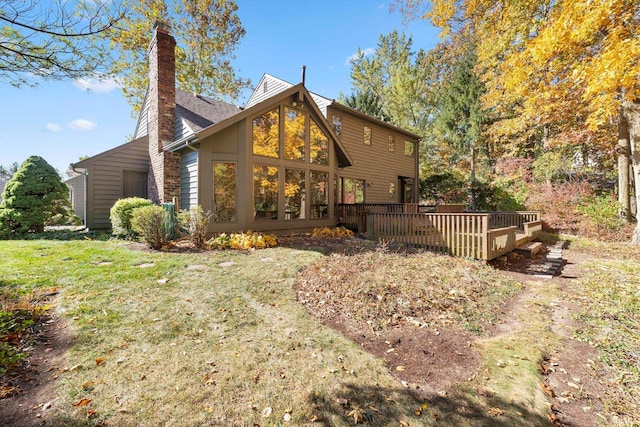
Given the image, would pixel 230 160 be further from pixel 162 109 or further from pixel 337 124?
pixel 337 124

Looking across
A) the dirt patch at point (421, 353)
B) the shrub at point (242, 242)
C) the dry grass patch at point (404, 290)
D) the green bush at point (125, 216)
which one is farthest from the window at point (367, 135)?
the dirt patch at point (421, 353)

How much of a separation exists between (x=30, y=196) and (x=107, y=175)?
233cm

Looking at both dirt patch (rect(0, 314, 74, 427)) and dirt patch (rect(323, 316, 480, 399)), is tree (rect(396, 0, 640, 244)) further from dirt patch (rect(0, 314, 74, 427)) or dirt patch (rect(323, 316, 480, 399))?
dirt patch (rect(0, 314, 74, 427))

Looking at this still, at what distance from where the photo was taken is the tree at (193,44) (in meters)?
19.2

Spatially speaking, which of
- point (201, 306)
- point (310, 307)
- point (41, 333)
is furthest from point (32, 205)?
point (310, 307)

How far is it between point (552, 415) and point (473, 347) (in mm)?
980

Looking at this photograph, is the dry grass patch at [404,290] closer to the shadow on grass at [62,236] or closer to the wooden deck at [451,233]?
the wooden deck at [451,233]

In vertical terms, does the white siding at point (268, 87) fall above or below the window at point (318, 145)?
above

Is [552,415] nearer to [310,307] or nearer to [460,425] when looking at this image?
→ [460,425]

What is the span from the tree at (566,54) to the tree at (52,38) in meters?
10.6

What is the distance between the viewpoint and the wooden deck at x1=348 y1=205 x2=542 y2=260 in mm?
6656

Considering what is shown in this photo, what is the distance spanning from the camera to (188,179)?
9367 mm

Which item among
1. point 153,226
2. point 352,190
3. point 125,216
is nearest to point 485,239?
point 153,226

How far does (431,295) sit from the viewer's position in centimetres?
445
